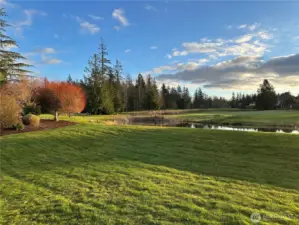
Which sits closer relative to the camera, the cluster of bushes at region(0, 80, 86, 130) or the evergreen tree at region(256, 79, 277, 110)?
the cluster of bushes at region(0, 80, 86, 130)

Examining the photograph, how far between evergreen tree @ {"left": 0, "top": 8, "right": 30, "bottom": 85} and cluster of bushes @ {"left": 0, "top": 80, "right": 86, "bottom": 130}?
71.2 inches

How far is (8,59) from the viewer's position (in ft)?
69.4

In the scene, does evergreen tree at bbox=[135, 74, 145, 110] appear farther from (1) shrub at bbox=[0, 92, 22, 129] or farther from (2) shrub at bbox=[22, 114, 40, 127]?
(1) shrub at bbox=[0, 92, 22, 129]

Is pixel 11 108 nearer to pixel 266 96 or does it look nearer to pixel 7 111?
pixel 7 111

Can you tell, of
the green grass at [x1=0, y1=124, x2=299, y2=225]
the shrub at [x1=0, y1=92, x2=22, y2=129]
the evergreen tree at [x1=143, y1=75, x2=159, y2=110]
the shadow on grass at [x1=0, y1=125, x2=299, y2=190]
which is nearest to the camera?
the green grass at [x1=0, y1=124, x2=299, y2=225]

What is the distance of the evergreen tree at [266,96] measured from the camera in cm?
6153

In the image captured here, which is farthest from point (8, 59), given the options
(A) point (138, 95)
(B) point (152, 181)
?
(A) point (138, 95)

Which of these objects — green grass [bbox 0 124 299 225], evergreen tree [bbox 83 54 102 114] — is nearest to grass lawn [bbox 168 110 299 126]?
evergreen tree [bbox 83 54 102 114]

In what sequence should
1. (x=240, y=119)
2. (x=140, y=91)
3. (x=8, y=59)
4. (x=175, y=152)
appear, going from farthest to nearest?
(x=140, y=91) < (x=240, y=119) < (x=8, y=59) < (x=175, y=152)

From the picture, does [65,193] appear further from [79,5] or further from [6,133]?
[79,5]

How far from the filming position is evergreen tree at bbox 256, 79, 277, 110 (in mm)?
61531

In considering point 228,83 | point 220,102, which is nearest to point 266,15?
point 228,83

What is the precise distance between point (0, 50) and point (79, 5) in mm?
11668

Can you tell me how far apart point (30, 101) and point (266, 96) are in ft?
201
